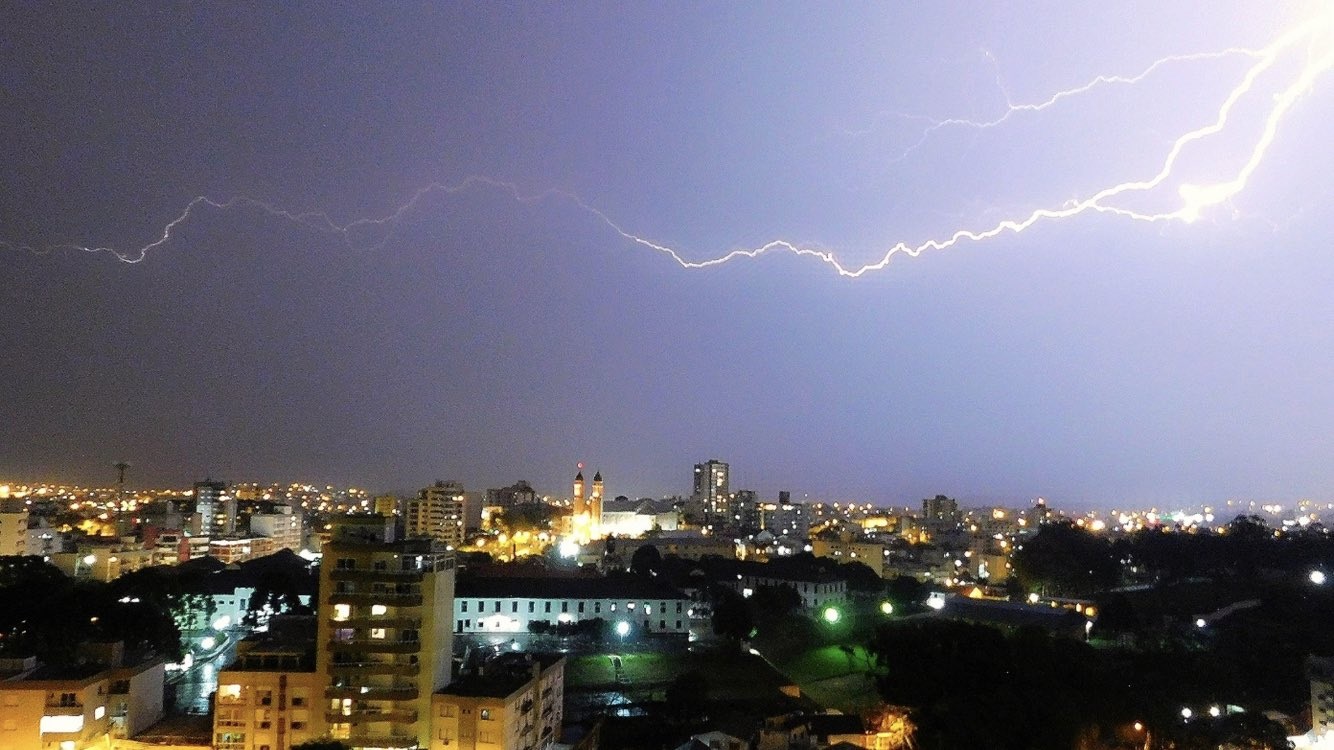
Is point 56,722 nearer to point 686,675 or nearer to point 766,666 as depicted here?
point 686,675

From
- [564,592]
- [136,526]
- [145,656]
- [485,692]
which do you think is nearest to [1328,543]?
[564,592]

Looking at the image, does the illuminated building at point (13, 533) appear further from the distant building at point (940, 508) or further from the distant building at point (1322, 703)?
the distant building at point (940, 508)

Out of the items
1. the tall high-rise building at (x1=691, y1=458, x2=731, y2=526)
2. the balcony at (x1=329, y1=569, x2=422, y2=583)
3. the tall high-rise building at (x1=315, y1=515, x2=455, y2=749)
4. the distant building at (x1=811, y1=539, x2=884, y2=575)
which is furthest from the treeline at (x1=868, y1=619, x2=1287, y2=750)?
the tall high-rise building at (x1=691, y1=458, x2=731, y2=526)

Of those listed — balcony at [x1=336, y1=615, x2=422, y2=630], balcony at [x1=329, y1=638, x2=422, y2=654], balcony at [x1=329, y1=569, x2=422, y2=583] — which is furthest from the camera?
balcony at [x1=329, y1=569, x2=422, y2=583]

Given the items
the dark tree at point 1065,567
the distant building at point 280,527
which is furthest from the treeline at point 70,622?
the distant building at point 280,527

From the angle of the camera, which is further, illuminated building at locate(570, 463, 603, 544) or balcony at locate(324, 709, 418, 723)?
illuminated building at locate(570, 463, 603, 544)

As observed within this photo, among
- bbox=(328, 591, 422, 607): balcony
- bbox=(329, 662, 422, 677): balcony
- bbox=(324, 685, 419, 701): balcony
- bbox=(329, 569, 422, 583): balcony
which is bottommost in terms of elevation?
bbox=(324, 685, 419, 701): balcony

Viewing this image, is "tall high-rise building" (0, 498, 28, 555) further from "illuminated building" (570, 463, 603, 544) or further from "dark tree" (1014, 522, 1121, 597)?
"dark tree" (1014, 522, 1121, 597)
